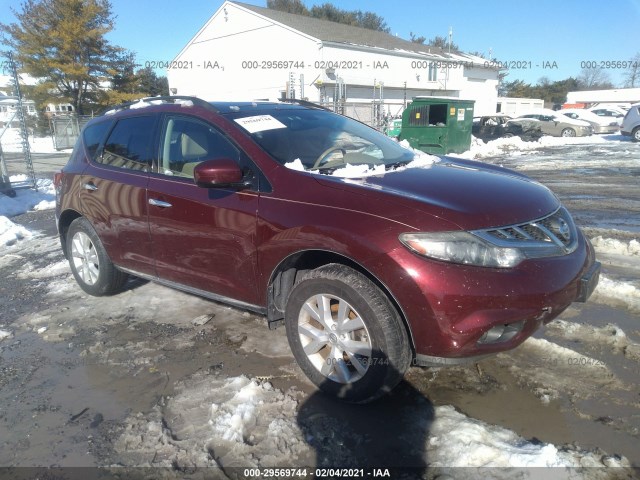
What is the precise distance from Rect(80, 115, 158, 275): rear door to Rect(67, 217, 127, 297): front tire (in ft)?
0.51

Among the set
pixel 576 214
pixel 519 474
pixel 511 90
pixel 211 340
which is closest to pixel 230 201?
pixel 211 340

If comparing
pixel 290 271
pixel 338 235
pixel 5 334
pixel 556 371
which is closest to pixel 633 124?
pixel 556 371

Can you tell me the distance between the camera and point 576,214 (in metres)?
7.63

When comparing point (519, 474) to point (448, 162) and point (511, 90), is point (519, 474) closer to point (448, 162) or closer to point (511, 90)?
point (448, 162)

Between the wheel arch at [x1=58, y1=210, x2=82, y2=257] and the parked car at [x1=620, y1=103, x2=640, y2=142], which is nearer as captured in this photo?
the wheel arch at [x1=58, y1=210, x2=82, y2=257]

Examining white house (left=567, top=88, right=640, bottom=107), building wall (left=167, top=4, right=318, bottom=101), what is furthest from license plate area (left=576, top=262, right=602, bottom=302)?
white house (left=567, top=88, right=640, bottom=107)

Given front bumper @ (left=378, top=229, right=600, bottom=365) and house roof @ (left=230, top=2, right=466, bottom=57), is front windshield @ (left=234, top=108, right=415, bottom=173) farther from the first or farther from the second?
house roof @ (left=230, top=2, right=466, bottom=57)

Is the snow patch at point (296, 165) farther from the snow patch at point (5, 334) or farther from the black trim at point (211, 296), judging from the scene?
the snow patch at point (5, 334)

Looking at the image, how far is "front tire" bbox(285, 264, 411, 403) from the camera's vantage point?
2.67 meters

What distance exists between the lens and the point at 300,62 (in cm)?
2931

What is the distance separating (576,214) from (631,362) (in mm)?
4942

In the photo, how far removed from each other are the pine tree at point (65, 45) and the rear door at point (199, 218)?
29.6 m

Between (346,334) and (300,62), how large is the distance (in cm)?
2880

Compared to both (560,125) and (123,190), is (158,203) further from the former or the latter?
(560,125)
